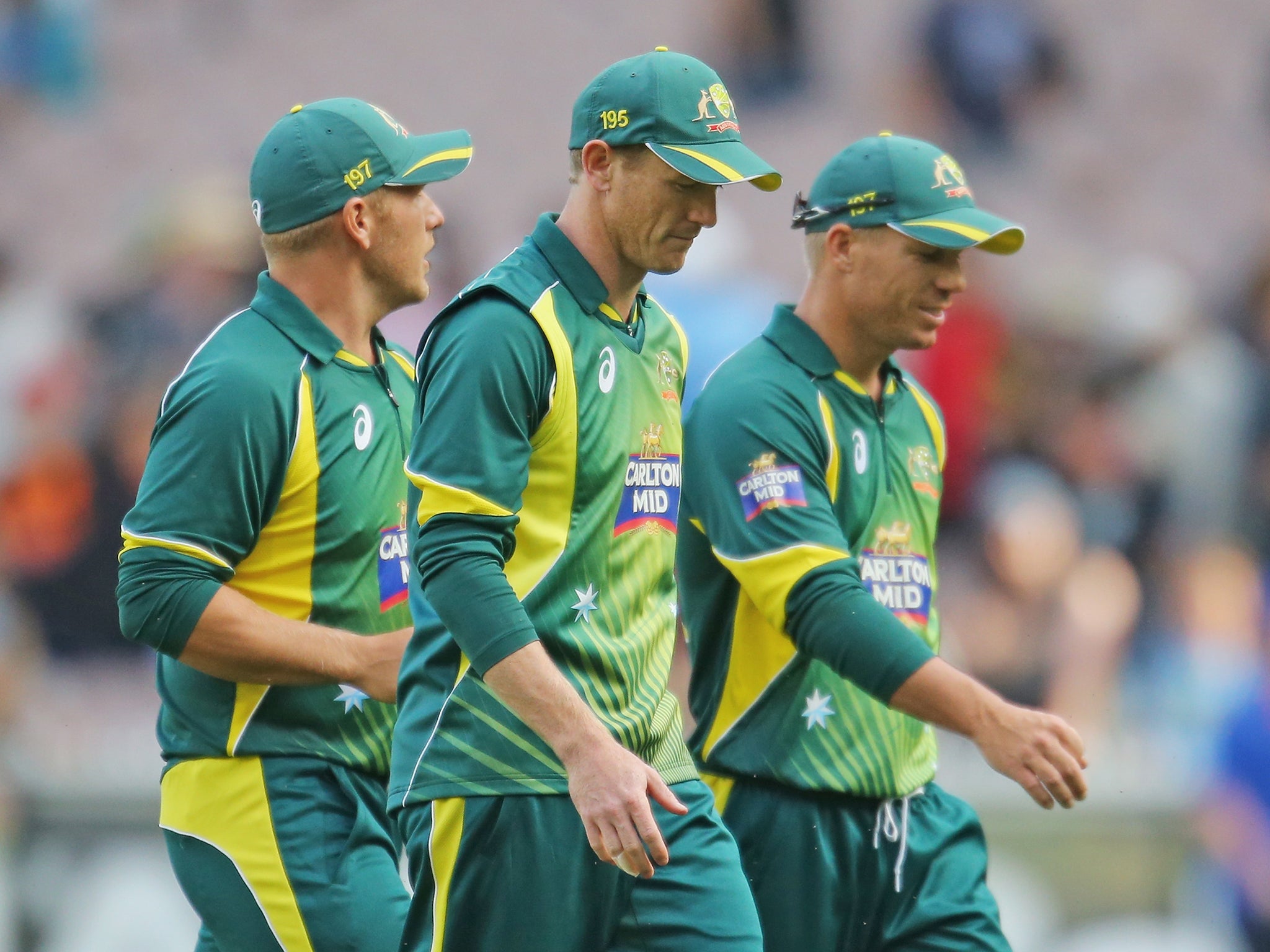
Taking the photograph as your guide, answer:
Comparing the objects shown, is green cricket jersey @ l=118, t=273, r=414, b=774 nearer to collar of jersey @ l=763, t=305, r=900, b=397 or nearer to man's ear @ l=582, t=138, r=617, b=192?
man's ear @ l=582, t=138, r=617, b=192

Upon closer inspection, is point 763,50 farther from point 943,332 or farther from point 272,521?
point 272,521

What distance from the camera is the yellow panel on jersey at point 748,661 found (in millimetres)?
4469

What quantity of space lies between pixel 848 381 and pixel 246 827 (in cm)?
177

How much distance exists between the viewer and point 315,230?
4.23 meters

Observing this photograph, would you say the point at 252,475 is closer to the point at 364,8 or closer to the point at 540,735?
the point at 540,735

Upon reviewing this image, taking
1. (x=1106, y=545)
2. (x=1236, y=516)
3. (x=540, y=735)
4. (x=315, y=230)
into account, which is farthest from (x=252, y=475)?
(x=1236, y=516)

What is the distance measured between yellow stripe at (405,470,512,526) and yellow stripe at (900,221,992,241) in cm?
157

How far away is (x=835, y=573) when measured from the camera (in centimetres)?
420

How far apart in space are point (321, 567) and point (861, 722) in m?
1.32

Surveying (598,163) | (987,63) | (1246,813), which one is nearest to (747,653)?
(598,163)

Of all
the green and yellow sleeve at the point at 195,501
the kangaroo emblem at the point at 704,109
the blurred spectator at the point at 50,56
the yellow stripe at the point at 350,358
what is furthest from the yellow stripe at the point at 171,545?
the blurred spectator at the point at 50,56

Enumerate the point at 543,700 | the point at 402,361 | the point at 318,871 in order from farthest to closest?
the point at 402,361
the point at 318,871
the point at 543,700

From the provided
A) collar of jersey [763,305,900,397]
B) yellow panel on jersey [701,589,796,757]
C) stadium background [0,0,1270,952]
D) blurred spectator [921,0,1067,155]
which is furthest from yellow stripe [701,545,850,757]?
blurred spectator [921,0,1067,155]

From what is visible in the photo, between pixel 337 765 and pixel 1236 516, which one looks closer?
pixel 337 765
